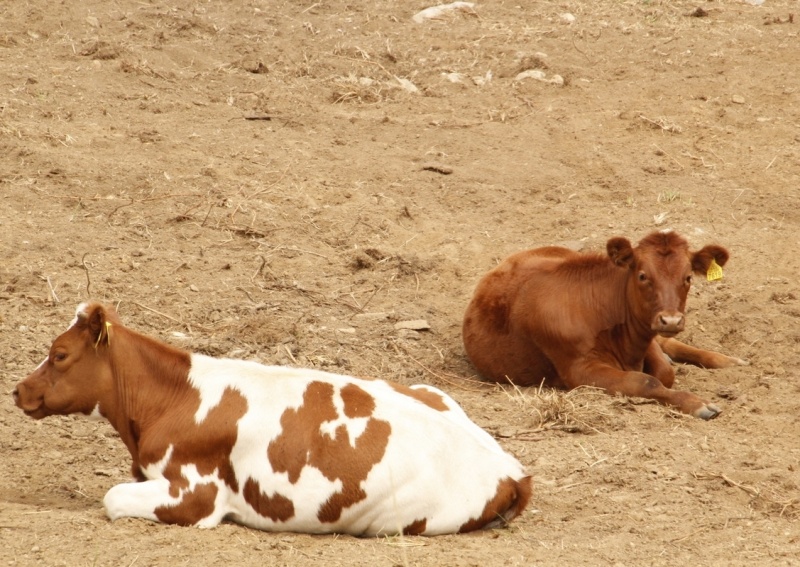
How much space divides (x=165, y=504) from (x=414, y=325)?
14.1 ft

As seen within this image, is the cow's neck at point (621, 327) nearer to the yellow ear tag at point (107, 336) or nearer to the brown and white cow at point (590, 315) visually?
the brown and white cow at point (590, 315)

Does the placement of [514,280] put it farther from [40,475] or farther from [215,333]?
[40,475]

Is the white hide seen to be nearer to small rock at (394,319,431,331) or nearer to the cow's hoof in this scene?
the cow's hoof

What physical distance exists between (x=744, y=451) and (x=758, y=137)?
7495 millimetres

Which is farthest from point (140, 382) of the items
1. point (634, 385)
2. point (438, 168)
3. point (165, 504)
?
point (438, 168)

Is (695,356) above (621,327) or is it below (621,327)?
below

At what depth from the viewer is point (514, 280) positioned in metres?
10.4

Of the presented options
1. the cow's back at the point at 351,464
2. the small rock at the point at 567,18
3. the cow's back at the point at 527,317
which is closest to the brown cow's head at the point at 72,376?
the cow's back at the point at 351,464

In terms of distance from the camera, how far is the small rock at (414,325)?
1049 cm

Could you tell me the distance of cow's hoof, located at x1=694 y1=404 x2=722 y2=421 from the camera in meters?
9.01

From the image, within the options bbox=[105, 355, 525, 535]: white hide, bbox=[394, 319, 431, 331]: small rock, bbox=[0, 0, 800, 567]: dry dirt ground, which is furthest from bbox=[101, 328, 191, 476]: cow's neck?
bbox=[394, 319, 431, 331]: small rock

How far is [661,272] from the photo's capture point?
9664 millimetres

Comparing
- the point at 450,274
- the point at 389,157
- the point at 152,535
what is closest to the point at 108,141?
the point at 389,157

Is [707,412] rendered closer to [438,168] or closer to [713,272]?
[713,272]
